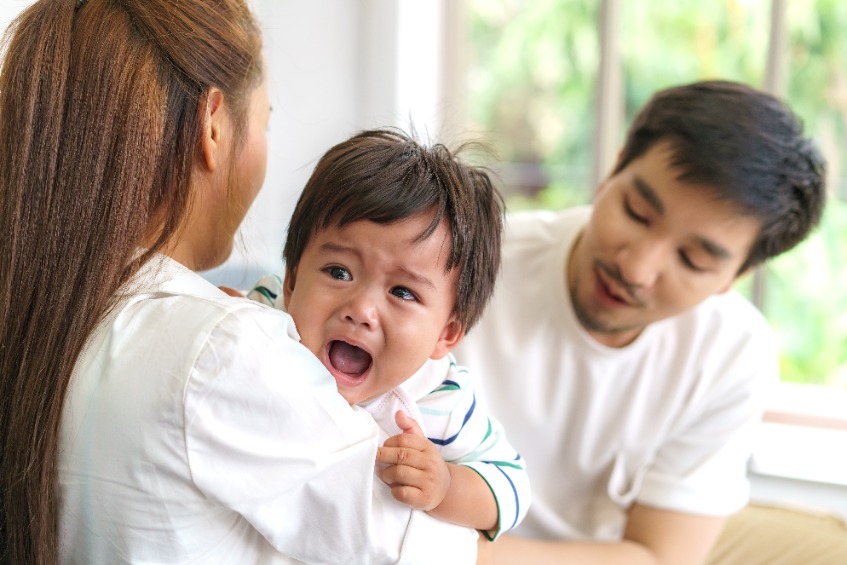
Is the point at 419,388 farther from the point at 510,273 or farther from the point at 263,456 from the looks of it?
the point at 510,273

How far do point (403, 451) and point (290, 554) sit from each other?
17 centimetres

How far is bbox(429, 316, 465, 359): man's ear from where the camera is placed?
46.6 inches

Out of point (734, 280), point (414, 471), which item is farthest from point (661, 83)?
point (414, 471)

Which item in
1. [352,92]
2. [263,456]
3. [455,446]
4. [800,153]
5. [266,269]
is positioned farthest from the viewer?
[352,92]

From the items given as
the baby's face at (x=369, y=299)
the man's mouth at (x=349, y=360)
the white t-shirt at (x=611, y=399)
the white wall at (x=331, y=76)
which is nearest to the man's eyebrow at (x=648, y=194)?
the white t-shirt at (x=611, y=399)

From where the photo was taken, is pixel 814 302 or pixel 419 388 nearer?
pixel 419 388

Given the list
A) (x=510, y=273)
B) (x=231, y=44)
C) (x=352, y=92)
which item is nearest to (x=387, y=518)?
(x=231, y=44)

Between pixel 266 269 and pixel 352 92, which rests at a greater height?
pixel 352 92

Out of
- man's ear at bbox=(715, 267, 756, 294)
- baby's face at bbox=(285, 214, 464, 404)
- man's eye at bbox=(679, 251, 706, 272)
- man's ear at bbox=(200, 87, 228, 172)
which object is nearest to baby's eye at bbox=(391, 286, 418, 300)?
baby's face at bbox=(285, 214, 464, 404)

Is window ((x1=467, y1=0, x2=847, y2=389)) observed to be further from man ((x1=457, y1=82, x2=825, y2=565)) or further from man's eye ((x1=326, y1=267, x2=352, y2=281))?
man's eye ((x1=326, y1=267, x2=352, y2=281))

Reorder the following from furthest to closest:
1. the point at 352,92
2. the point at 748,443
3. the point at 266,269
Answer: the point at 352,92
the point at 266,269
the point at 748,443

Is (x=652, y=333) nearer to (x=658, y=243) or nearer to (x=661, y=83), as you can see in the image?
(x=658, y=243)

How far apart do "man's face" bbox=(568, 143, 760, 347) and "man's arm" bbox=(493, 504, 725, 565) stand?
0.37 metres

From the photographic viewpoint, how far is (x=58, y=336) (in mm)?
900
